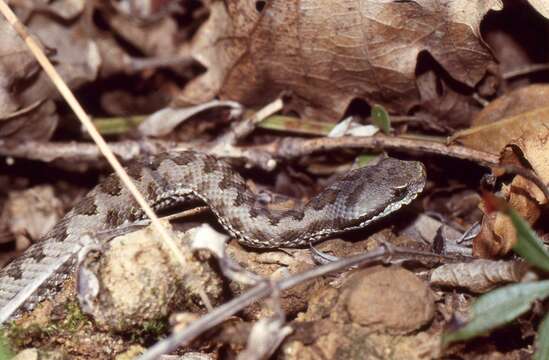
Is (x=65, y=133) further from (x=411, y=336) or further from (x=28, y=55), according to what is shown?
(x=411, y=336)

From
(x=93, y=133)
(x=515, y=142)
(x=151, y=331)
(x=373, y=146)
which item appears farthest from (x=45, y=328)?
(x=515, y=142)

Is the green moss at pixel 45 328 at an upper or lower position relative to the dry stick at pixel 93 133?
lower

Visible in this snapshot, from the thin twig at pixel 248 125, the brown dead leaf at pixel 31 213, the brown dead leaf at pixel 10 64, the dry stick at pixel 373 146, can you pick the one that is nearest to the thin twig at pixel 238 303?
the dry stick at pixel 373 146

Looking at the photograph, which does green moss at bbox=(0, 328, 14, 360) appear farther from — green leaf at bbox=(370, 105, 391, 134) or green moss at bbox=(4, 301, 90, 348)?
green leaf at bbox=(370, 105, 391, 134)

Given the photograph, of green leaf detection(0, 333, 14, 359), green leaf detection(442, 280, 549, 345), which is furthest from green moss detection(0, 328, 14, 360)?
green leaf detection(442, 280, 549, 345)

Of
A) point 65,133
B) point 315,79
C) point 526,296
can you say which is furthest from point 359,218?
point 65,133

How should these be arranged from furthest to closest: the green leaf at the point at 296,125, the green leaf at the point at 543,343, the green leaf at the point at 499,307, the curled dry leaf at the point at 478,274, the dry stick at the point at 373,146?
the green leaf at the point at 296,125
the dry stick at the point at 373,146
the curled dry leaf at the point at 478,274
the green leaf at the point at 543,343
the green leaf at the point at 499,307

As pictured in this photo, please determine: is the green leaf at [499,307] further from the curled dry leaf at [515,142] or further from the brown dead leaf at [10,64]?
the brown dead leaf at [10,64]

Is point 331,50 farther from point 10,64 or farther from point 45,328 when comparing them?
point 45,328
